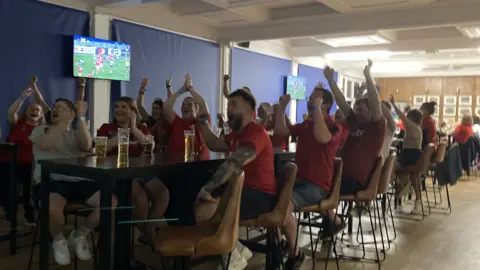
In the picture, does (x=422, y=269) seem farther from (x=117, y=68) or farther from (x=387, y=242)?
(x=117, y=68)

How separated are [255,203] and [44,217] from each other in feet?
3.96

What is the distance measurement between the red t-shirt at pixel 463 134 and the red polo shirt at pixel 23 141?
7.33 metres

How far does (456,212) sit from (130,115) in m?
4.12

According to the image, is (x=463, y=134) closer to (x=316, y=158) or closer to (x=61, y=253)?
(x=316, y=158)

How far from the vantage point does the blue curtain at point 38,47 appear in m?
4.85

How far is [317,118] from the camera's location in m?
2.79

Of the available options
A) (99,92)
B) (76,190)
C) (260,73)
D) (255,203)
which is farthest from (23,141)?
(260,73)

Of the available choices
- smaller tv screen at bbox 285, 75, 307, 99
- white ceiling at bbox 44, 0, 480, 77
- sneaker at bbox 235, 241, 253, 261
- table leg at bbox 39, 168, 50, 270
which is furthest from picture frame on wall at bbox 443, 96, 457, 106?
table leg at bbox 39, 168, 50, 270

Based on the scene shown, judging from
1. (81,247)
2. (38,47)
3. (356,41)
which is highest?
(356,41)

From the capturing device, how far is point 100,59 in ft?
18.7

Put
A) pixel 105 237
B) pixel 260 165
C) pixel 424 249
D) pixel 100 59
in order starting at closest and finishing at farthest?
pixel 105 237
pixel 260 165
pixel 424 249
pixel 100 59

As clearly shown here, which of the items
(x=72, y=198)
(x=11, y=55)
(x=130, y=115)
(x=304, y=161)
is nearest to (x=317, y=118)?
(x=304, y=161)

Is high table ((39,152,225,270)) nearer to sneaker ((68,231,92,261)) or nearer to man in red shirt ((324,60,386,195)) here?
sneaker ((68,231,92,261))

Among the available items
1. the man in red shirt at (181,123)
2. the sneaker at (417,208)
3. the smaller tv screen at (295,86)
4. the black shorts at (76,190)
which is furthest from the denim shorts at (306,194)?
the smaller tv screen at (295,86)
